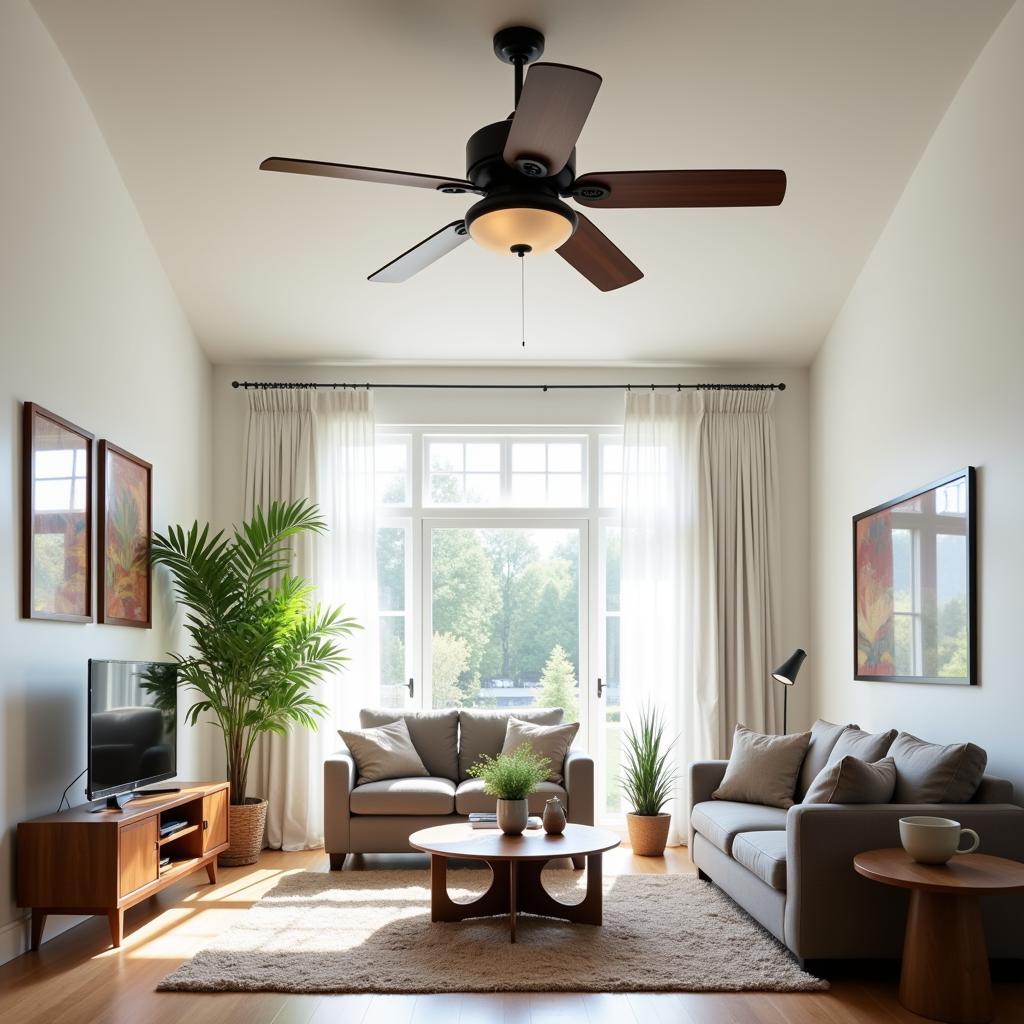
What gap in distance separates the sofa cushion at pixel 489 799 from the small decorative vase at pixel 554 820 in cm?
114

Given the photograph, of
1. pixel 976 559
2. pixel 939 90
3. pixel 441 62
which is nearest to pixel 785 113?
pixel 939 90

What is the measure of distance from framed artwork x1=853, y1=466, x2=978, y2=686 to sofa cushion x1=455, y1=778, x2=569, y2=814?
175 centimetres

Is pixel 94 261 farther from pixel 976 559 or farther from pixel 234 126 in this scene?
pixel 976 559

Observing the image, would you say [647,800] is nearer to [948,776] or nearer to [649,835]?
[649,835]

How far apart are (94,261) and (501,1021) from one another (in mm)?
3762

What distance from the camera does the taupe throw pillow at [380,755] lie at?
21.1ft

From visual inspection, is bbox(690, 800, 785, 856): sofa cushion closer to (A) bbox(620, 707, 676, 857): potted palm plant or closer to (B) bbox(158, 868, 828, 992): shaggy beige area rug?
(B) bbox(158, 868, 828, 992): shaggy beige area rug

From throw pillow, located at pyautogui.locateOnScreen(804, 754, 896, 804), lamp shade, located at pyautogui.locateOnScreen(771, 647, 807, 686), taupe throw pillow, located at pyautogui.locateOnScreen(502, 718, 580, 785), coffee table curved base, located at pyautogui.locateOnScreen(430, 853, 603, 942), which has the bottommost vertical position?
coffee table curved base, located at pyautogui.locateOnScreen(430, 853, 603, 942)

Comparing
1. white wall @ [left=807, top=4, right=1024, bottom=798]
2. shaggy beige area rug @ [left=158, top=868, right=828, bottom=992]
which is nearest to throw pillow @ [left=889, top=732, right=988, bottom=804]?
white wall @ [left=807, top=4, right=1024, bottom=798]

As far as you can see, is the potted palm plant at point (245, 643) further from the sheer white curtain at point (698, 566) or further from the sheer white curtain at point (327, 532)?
the sheer white curtain at point (698, 566)

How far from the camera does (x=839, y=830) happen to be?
417 centimetres

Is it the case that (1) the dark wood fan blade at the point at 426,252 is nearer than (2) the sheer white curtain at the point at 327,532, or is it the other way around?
(1) the dark wood fan blade at the point at 426,252

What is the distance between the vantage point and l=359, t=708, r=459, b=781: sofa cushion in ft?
22.0

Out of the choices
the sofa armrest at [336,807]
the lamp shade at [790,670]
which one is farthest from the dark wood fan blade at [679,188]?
the sofa armrest at [336,807]
